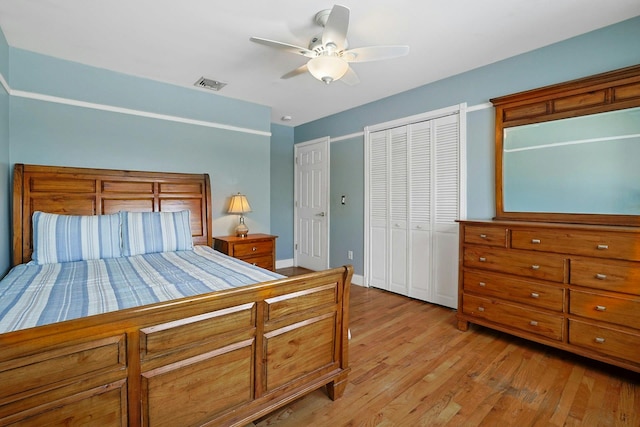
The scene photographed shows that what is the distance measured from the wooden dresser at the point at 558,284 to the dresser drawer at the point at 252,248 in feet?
7.19

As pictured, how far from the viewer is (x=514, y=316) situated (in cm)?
245

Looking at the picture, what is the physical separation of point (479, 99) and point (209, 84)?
116 inches

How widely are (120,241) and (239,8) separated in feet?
7.19

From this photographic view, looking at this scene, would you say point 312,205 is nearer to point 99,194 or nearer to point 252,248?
point 252,248

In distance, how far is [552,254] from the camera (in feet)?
7.44

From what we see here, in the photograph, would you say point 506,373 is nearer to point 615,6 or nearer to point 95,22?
point 615,6

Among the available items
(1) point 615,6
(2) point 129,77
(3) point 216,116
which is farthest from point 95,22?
(1) point 615,6

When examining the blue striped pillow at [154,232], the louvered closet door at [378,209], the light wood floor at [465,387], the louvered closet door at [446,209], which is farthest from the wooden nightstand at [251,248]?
the louvered closet door at [446,209]

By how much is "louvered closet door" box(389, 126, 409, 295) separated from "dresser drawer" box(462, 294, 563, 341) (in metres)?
1.06

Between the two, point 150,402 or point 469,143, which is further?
point 469,143

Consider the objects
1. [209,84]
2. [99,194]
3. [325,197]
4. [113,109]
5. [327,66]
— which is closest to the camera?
[327,66]

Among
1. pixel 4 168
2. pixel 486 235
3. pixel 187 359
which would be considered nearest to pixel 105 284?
pixel 187 359

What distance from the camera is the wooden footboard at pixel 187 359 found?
0.97 meters

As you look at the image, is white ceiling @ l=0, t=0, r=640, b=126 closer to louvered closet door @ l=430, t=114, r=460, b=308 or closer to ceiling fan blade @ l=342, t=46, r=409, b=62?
ceiling fan blade @ l=342, t=46, r=409, b=62
